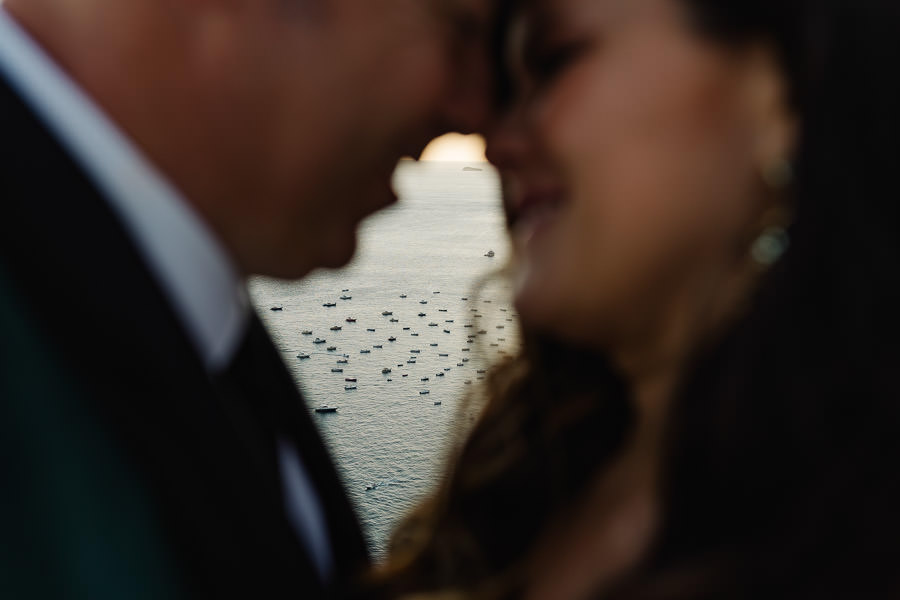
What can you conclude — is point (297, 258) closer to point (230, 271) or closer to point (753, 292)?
point (230, 271)

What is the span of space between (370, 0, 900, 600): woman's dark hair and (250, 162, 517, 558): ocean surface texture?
0.81m

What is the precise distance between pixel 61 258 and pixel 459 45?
3.12 feet

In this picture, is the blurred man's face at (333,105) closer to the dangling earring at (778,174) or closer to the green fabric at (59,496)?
the green fabric at (59,496)

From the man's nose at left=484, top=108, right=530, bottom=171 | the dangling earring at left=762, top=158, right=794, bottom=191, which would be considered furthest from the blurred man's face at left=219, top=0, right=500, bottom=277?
the dangling earring at left=762, top=158, right=794, bottom=191

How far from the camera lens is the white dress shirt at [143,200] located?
1.32 meters

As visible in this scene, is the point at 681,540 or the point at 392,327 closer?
the point at 681,540

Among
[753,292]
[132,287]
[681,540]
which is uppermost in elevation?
[132,287]

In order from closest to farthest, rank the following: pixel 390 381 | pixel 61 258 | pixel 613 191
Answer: pixel 61 258
pixel 613 191
pixel 390 381

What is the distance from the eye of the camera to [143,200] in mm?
1395

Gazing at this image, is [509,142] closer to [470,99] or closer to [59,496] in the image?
[470,99]

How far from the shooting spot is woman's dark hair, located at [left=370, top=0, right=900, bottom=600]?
1.17m

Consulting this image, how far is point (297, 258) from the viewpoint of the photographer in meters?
1.91

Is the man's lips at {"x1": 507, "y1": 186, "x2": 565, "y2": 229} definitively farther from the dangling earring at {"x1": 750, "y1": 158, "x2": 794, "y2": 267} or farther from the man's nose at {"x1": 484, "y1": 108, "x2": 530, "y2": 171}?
the dangling earring at {"x1": 750, "y1": 158, "x2": 794, "y2": 267}

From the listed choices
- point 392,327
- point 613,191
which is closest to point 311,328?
point 392,327
